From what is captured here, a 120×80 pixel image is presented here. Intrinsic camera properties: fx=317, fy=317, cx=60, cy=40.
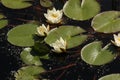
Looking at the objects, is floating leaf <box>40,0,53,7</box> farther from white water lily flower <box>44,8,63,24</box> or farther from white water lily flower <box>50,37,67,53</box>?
white water lily flower <box>50,37,67,53</box>

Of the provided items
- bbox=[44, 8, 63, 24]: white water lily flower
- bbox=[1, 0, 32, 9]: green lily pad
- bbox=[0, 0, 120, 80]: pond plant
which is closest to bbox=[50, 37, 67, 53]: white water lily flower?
bbox=[0, 0, 120, 80]: pond plant

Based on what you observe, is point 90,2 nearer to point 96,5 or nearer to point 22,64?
point 96,5

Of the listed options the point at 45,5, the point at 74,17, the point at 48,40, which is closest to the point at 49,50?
the point at 48,40

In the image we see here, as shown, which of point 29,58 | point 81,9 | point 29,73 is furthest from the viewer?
point 81,9

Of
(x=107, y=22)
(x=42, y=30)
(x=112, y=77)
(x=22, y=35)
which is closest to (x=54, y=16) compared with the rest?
(x=42, y=30)

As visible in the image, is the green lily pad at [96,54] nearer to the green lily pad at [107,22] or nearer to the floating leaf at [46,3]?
the green lily pad at [107,22]

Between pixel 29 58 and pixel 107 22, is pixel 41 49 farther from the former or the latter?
pixel 107 22
